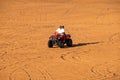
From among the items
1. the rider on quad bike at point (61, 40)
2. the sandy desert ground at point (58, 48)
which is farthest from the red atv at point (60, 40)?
the sandy desert ground at point (58, 48)

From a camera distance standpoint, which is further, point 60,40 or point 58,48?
point 58,48

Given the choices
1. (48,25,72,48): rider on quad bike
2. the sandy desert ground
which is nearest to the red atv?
(48,25,72,48): rider on quad bike

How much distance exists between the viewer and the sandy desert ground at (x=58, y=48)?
14539 millimetres

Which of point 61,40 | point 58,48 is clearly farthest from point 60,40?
point 58,48

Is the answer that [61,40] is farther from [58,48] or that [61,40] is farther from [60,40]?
[58,48]

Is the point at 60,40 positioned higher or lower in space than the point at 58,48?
higher

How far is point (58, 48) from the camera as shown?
2002 cm

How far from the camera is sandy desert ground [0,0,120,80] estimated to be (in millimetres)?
14539

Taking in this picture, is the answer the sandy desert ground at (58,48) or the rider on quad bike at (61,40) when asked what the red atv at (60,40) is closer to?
the rider on quad bike at (61,40)

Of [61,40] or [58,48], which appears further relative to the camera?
[58,48]

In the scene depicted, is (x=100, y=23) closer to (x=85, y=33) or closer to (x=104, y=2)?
(x=85, y=33)

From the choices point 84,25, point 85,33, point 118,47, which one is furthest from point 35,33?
point 118,47

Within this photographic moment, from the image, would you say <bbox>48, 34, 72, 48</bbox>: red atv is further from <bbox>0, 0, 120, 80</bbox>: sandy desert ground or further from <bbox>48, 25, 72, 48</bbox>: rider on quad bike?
<bbox>0, 0, 120, 80</bbox>: sandy desert ground

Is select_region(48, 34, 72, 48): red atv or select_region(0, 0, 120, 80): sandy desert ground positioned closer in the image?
select_region(0, 0, 120, 80): sandy desert ground
